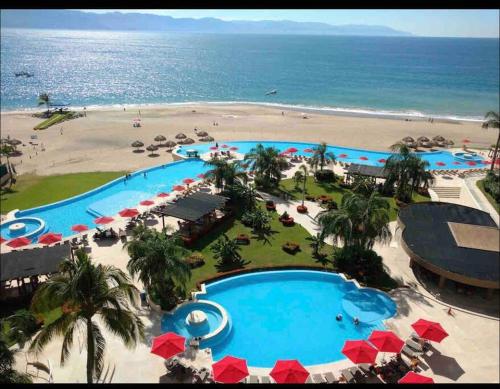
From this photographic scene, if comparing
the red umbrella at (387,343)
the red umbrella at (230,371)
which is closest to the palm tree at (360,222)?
the red umbrella at (387,343)

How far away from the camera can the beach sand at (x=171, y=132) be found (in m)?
55.5

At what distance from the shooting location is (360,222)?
2709 cm

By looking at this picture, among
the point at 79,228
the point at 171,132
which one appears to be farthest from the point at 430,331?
the point at 171,132

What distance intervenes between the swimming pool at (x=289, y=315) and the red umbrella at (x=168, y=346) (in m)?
2.30

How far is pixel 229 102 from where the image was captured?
11188 cm

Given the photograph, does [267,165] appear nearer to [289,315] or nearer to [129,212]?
[129,212]

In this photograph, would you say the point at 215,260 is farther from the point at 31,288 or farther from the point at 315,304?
the point at 31,288

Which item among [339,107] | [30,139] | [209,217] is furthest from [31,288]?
[339,107]

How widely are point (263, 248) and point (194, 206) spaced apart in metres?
7.11

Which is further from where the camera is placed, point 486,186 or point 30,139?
point 30,139

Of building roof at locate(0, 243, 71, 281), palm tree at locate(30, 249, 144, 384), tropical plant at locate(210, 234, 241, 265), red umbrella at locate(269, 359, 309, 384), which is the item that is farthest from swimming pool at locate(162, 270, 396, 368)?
building roof at locate(0, 243, 71, 281)

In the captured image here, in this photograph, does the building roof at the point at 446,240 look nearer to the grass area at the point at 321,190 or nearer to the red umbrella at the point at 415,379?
the grass area at the point at 321,190

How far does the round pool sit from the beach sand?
50.5 feet

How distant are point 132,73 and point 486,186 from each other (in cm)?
15295
